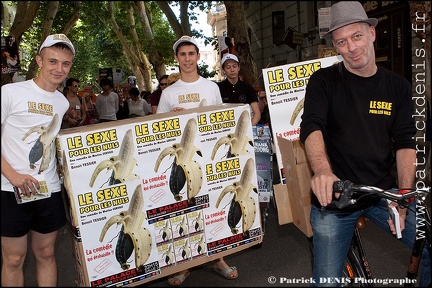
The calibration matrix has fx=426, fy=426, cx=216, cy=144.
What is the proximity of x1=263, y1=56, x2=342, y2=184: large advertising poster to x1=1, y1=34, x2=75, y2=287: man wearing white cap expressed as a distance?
1916 millimetres

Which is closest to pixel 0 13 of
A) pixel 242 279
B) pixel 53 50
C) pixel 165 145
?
pixel 53 50

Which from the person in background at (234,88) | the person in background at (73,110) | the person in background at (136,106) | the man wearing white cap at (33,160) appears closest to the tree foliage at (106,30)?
the person in background at (73,110)

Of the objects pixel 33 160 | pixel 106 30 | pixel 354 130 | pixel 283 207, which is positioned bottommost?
pixel 283 207

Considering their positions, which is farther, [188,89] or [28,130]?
[188,89]

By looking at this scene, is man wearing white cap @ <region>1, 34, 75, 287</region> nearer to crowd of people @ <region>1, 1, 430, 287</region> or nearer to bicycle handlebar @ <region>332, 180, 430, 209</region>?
crowd of people @ <region>1, 1, 430, 287</region>

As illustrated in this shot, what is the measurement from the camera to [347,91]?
2355mm

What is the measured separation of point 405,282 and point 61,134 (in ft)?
7.66

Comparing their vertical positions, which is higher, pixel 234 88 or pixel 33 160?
pixel 234 88

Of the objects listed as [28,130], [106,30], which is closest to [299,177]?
[28,130]

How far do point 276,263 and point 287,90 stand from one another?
178 centimetres

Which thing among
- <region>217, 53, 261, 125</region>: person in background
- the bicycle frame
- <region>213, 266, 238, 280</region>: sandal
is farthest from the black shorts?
<region>217, 53, 261, 125</region>: person in background

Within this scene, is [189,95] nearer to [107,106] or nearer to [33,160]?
[33,160]

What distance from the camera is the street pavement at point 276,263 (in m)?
4.02

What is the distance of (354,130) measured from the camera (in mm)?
2320
